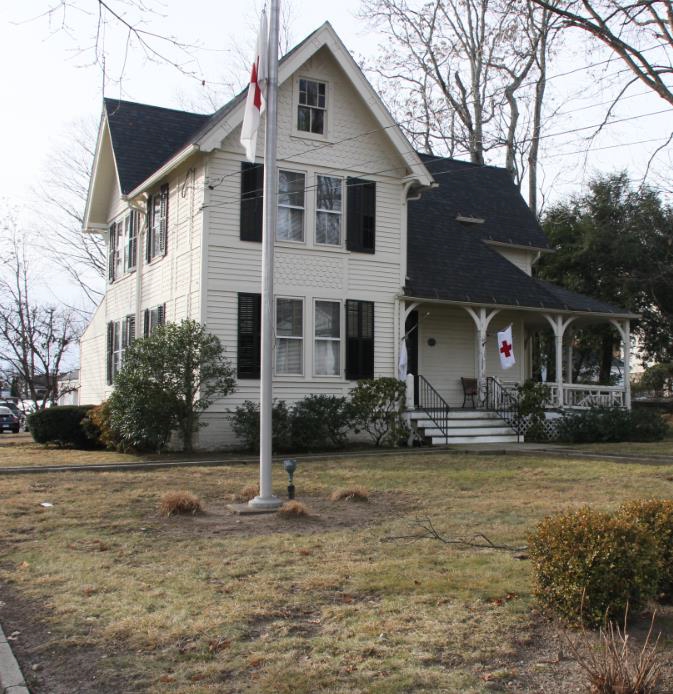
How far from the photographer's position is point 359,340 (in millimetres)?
19391

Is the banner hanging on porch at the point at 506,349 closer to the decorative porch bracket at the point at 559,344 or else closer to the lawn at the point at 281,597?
the decorative porch bracket at the point at 559,344

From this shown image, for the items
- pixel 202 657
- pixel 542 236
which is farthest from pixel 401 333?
pixel 202 657

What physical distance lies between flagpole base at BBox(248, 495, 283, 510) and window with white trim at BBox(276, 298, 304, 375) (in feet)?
29.0

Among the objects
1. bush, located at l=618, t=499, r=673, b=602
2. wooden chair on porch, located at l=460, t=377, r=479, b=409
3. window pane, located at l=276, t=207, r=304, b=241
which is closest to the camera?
bush, located at l=618, t=499, r=673, b=602

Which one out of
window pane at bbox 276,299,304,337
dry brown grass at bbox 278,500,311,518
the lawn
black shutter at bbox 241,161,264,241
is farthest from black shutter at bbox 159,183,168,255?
dry brown grass at bbox 278,500,311,518

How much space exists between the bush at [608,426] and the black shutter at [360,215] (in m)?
6.58

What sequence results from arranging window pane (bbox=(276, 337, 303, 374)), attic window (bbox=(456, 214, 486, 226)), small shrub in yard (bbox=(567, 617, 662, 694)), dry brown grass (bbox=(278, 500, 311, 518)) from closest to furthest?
small shrub in yard (bbox=(567, 617, 662, 694))
dry brown grass (bbox=(278, 500, 311, 518))
window pane (bbox=(276, 337, 303, 374))
attic window (bbox=(456, 214, 486, 226))

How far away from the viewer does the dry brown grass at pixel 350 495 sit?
1027 cm

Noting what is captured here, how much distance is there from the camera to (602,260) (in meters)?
33.0

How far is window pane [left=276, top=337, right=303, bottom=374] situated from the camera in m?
18.5

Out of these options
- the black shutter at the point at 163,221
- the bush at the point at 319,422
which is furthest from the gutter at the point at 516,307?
the black shutter at the point at 163,221

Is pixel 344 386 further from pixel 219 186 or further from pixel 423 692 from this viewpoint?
pixel 423 692

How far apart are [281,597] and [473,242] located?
734 inches

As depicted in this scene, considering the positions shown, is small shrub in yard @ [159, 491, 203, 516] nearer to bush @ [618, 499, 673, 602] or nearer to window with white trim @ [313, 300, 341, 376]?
bush @ [618, 499, 673, 602]
